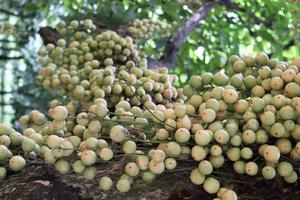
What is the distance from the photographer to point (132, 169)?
98cm

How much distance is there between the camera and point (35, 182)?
1.02 meters

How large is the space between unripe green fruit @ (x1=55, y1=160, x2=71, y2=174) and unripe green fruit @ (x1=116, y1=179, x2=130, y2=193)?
133 mm

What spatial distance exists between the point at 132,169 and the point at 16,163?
0.27 m

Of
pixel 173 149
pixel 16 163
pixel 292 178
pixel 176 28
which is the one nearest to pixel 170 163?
pixel 173 149

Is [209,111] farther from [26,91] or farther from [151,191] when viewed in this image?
[26,91]

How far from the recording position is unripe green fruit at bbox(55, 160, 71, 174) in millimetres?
1048

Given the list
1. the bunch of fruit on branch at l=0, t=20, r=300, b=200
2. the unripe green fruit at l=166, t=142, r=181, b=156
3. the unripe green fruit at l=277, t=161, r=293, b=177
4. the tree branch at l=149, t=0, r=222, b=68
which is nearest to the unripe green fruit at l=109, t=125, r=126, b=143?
the bunch of fruit on branch at l=0, t=20, r=300, b=200

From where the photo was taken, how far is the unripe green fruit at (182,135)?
37.6 inches

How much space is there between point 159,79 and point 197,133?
2.55ft

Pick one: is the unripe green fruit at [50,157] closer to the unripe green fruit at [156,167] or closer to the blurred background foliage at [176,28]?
the unripe green fruit at [156,167]

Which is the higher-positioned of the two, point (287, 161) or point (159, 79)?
point (159, 79)

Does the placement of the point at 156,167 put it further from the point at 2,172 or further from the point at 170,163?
the point at 2,172

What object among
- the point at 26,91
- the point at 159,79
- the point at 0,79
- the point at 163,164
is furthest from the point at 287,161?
the point at 0,79

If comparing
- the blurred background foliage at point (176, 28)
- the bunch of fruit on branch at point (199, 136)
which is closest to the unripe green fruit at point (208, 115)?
the bunch of fruit on branch at point (199, 136)
